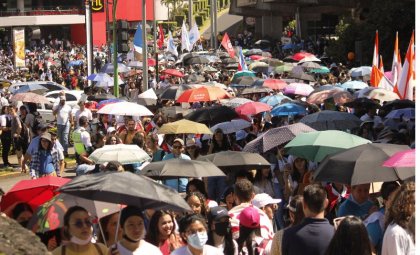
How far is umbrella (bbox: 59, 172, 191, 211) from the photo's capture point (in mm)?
8430

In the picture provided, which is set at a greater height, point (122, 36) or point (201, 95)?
point (122, 36)

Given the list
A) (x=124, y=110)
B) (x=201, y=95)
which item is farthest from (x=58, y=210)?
(x=201, y=95)

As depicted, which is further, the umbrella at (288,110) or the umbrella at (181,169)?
the umbrella at (288,110)

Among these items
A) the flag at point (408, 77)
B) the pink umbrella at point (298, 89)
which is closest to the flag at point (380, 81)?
the flag at point (408, 77)

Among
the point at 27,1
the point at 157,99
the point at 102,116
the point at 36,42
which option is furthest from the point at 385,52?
the point at 27,1

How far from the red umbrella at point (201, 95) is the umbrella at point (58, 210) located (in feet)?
44.0

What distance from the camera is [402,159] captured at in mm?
10039

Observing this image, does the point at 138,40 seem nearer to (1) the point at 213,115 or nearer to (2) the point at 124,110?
(2) the point at 124,110

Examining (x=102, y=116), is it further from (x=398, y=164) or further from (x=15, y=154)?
(x=398, y=164)

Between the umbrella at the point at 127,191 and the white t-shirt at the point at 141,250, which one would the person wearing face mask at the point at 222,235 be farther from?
the white t-shirt at the point at 141,250

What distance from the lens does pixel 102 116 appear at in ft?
75.5

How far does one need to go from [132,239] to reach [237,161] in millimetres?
5124

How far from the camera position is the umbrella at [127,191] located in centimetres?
843

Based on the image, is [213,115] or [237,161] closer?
[237,161]
